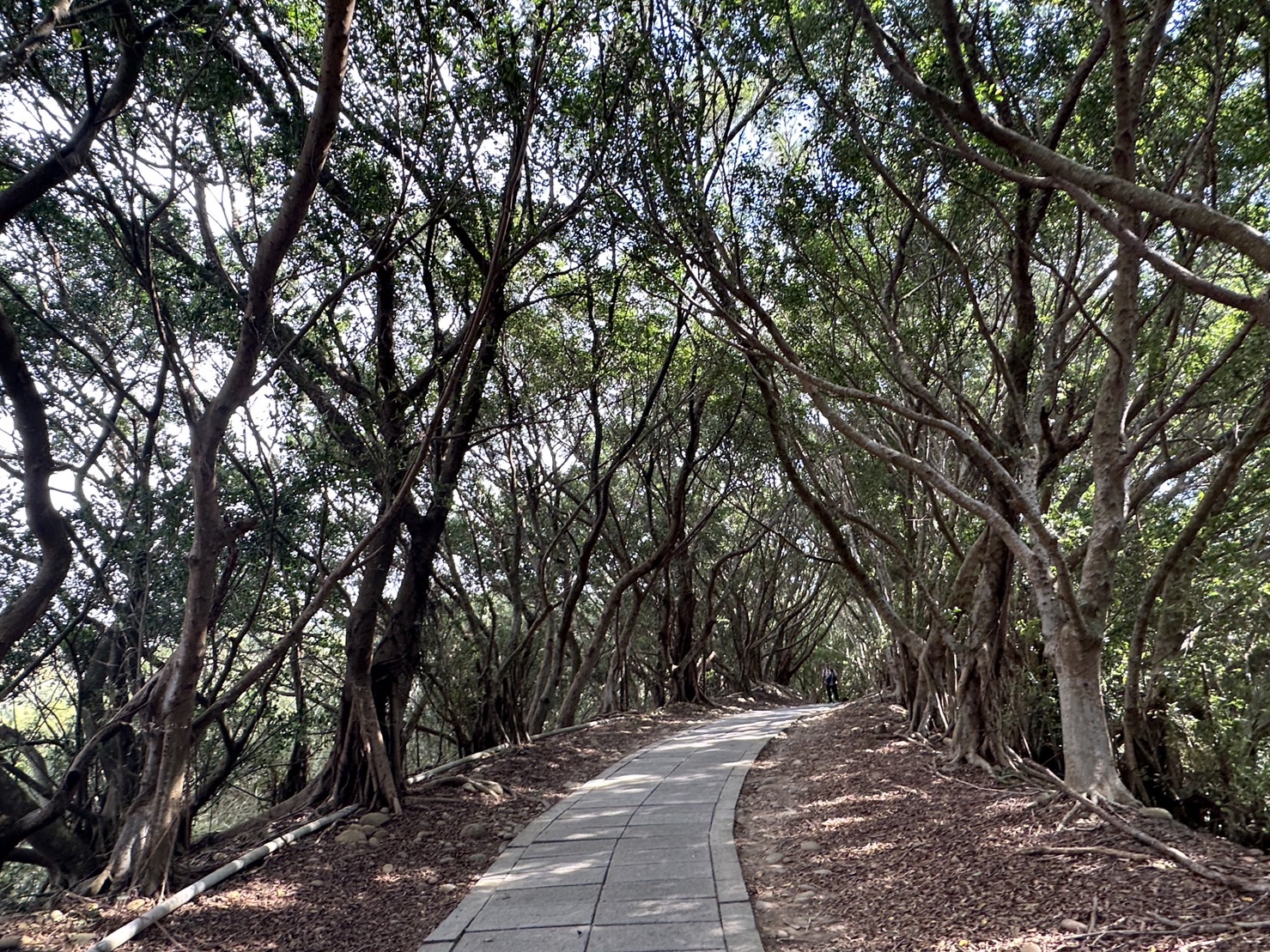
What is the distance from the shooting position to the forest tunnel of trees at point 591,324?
15.2 feet

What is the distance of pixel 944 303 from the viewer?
29.0 feet

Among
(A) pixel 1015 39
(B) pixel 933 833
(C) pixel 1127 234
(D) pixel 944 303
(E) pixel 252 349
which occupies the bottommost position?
(B) pixel 933 833

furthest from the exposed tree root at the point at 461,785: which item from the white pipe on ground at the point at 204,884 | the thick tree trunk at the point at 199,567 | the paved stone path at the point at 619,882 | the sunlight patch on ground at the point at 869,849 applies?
the sunlight patch on ground at the point at 869,849

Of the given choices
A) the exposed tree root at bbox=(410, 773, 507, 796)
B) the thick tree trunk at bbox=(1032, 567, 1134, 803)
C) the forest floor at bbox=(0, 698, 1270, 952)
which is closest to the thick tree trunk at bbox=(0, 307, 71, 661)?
the forest floor at bbox=(0, 698, 1270, 952)

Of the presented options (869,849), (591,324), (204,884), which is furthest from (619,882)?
(591,324)

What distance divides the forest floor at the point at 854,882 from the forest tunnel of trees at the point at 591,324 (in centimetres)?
51

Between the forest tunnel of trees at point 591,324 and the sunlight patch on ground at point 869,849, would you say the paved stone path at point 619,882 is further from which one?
the forest tunnel of trees at point 591,324

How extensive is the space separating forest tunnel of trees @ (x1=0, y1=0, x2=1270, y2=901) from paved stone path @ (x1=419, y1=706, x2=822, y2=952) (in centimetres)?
174

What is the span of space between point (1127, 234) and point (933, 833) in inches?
143

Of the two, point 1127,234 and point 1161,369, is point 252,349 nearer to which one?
point 1127,234

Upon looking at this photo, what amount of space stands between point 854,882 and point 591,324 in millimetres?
6733

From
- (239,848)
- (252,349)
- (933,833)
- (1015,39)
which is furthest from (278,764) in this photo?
(1015,39)

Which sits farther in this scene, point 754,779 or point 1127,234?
point 754,779

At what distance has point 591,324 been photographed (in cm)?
933
